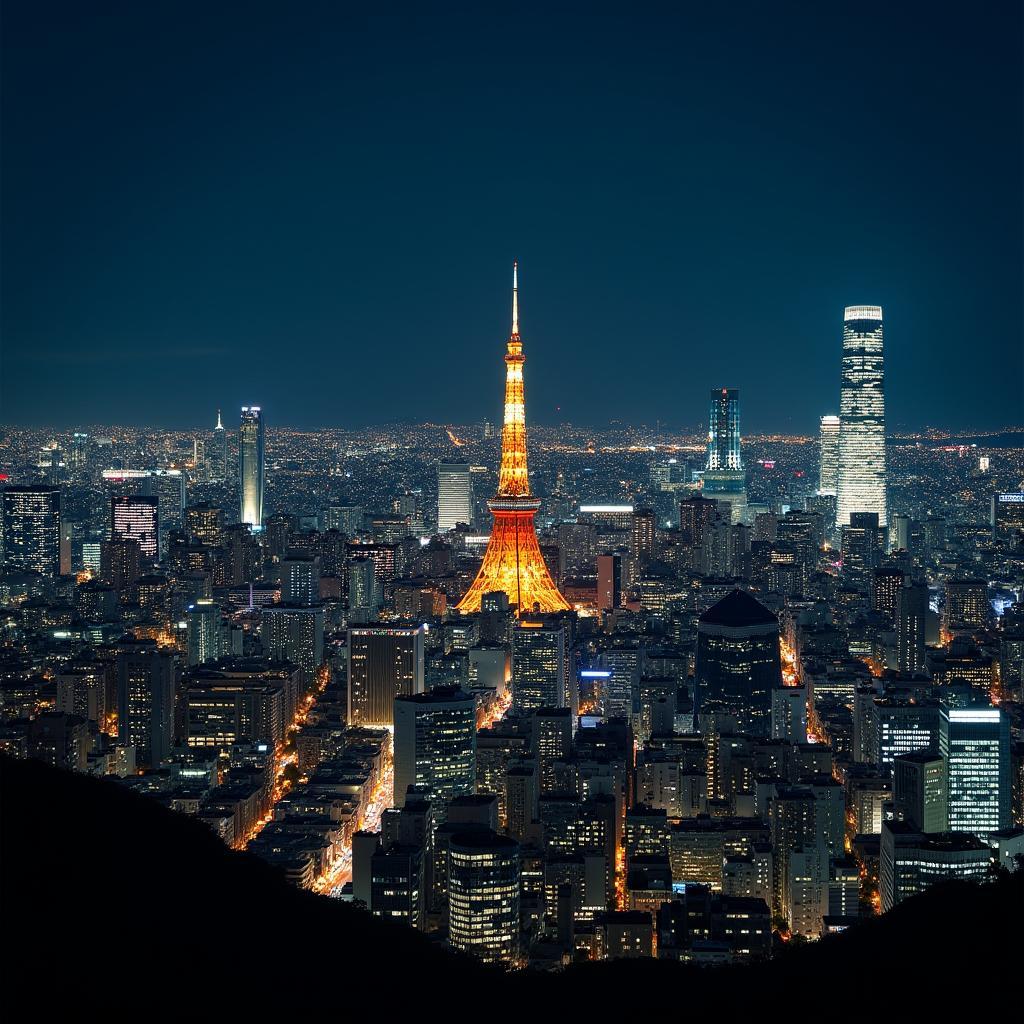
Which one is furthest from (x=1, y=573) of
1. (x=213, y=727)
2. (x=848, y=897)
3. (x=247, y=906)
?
(x=247, y=906)

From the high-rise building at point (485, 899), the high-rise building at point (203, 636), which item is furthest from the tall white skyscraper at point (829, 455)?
the high-rise building at point (485, 899)

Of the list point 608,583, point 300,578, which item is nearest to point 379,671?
point 300,578

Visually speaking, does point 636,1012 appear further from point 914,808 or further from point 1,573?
point 1,573

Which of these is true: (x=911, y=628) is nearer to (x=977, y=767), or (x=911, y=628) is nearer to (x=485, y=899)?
(x=977, y=767)

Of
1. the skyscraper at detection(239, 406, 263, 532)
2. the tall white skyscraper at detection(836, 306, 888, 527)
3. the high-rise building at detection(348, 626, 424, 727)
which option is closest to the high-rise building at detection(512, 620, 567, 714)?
the high-rise building at detection(348, 626, 424, 727)

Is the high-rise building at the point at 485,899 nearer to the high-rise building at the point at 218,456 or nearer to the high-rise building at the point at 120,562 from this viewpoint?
the high-rise building at the point at 120,562

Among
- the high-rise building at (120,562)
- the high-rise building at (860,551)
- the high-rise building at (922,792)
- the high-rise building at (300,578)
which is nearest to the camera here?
the high-rise building at (922,792)

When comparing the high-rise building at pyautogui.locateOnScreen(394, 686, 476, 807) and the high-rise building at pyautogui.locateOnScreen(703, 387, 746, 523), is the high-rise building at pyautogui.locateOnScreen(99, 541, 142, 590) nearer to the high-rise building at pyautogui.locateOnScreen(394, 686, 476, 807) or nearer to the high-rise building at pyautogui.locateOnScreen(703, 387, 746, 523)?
the high-rise building at pyautogui.locateOnScreen(394, 686, 476, 807)
